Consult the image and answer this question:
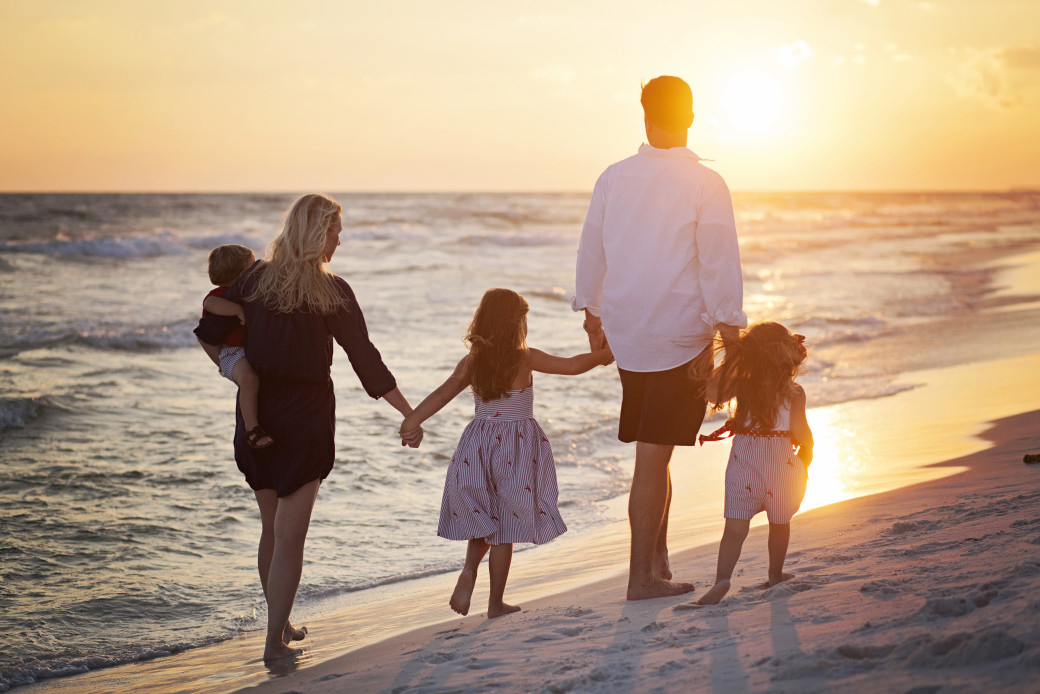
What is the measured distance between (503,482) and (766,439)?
1101 mm

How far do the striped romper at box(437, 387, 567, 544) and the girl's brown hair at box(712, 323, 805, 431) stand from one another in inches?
33.4

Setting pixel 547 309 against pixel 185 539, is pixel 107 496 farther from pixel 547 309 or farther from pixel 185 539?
pixel 547 309

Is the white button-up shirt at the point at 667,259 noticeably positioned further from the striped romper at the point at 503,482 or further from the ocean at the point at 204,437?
the ocean at the point at 204,437

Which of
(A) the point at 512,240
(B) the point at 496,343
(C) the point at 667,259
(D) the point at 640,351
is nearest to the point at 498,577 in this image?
(B) the point at 496,343

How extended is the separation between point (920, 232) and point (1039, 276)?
2785 cm

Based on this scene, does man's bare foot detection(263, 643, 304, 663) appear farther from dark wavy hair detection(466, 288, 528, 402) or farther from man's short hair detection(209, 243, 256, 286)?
man's short hair detection(209, 243, 256, 286)

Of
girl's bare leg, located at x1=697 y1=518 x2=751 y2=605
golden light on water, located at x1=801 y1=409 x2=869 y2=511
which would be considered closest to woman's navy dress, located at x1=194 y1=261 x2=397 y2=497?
girl's bare leg, located at x1=697 y1=518 x2=751 y2=605

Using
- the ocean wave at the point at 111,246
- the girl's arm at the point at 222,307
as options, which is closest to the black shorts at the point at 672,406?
the girl's arm at the point at 222,307

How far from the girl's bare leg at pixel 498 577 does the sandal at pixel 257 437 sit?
3.39 ft

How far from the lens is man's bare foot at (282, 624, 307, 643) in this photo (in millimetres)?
3578

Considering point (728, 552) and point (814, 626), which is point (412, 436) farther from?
point (814, 626)

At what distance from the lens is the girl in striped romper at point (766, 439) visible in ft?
10.8

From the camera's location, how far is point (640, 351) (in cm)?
338

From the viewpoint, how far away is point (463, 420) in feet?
26.5
